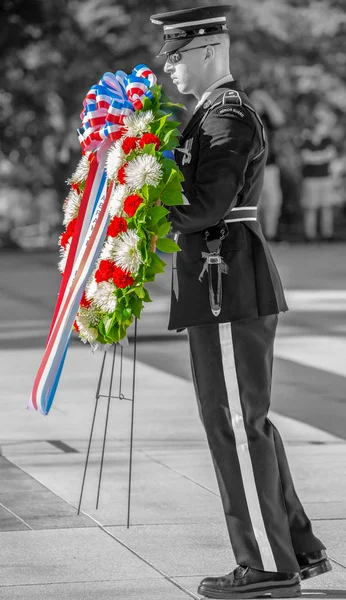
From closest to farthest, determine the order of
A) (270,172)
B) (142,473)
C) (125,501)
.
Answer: (125,501) → (142,473) → (270,172)

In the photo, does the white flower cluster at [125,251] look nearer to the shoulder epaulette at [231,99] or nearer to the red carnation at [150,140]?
the red carnation at [150,140]

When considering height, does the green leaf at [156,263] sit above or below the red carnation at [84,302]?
above

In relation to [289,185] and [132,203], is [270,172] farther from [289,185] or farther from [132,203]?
[132,203]

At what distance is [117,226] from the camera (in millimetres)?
4898

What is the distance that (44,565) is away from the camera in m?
5.08

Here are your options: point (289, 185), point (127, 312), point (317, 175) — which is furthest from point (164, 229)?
point (289, 185)

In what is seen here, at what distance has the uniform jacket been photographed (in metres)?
4.55

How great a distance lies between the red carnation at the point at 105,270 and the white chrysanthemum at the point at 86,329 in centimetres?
18

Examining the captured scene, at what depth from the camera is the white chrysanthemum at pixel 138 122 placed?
483 cm

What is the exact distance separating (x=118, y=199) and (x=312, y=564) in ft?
4.84

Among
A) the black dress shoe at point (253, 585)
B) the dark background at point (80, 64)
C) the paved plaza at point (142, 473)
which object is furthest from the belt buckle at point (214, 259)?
the dark background at point (80, 64)

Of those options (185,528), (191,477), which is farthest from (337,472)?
(185,528)

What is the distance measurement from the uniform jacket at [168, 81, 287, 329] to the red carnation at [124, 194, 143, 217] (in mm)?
162

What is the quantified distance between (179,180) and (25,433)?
140 inches
